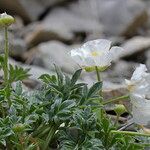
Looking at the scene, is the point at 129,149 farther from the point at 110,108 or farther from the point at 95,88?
the point at 110,108

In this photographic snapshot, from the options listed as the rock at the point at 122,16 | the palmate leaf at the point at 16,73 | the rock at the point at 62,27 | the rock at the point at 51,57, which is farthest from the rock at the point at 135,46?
the palmate leaf at the point at 16,73

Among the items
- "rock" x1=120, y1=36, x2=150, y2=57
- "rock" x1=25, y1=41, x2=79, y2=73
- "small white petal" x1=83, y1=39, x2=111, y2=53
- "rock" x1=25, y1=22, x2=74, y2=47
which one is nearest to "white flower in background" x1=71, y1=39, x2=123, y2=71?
"small white petal" x1=83, y1=39, x2=111, y2=53

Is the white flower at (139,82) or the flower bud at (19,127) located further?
the white flower at (139,82)

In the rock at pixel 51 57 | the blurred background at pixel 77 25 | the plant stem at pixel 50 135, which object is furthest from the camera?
the blurred background at pixel 77 25

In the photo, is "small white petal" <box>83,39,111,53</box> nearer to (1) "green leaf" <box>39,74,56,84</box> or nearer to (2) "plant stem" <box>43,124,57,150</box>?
(1) "green leaf" <box>39,74,56,84</box>

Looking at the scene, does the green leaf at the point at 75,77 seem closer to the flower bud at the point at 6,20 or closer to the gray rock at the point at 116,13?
the flower bud at the point at 6,20

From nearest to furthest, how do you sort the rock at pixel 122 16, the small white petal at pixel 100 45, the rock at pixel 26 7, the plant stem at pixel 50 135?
the plant stem at pixel 50 135
the small white petal at pixel 100 45
the rock at pixel 26 7
the rock at pixel 122 16
